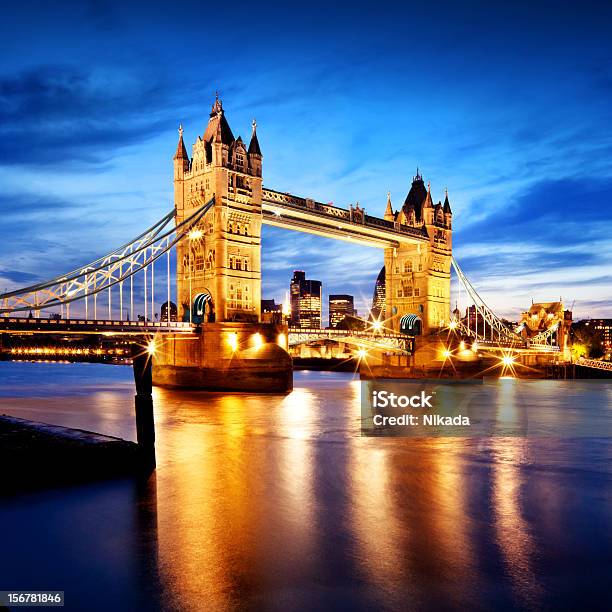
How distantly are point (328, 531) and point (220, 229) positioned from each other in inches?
1114

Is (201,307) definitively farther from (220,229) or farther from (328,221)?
(328,221)

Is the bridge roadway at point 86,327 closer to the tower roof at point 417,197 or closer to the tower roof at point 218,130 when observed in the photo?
the tower roof at point 218,130

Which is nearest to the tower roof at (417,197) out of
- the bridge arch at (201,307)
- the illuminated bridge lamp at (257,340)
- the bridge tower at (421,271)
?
the bridge tower at (421,271)

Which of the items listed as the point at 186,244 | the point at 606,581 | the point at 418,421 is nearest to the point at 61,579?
the point at 606,581

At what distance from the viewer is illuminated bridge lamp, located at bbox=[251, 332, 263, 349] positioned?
35.7 metres

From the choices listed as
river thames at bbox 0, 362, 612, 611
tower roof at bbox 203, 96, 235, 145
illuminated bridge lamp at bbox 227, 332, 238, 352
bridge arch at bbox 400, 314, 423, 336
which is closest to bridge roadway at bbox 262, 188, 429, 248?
tower roof at bbox 203, 96, 235, 145

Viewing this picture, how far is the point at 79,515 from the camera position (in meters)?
11.8

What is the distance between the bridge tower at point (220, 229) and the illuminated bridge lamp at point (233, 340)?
190 cm

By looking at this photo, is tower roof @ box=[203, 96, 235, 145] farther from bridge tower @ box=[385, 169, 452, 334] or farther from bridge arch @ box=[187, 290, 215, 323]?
bridge tower @ box=[385, 169, 452, 334]

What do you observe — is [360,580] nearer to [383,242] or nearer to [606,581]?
[606,581]

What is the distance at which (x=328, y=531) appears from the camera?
1118cm

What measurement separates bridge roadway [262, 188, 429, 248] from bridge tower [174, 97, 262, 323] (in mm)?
2254

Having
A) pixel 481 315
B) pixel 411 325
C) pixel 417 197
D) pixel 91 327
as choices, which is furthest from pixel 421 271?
pixel 91 327

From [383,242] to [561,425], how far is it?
31.0 metres
